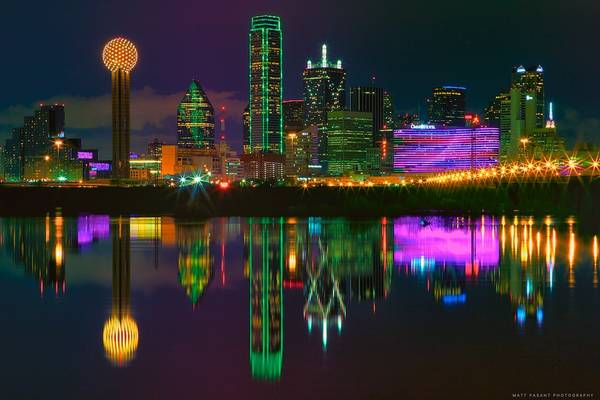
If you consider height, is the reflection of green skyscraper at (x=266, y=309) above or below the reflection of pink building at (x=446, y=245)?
below

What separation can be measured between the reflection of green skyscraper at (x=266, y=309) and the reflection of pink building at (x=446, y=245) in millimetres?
7020

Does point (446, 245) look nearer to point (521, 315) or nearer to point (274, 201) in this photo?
Answer: point (521, 315)

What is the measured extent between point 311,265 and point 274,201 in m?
77.1

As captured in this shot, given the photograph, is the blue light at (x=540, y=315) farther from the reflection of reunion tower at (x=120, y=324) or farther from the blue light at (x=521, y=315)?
the reflection of reunion tower at (x=120, y=324)

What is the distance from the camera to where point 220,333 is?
2312cm

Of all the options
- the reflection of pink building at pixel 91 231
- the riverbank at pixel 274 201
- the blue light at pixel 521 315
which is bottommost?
the blue light at pixel 521 315

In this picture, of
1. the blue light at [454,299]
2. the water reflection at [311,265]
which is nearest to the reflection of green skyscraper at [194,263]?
the water reflection at [311,265]

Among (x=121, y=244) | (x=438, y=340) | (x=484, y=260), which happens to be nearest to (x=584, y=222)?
(x=484, y=260)

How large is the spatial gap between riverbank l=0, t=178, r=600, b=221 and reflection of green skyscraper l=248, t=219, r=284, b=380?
51926 mm

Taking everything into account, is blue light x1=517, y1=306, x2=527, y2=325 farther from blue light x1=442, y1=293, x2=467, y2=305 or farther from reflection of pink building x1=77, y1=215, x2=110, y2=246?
reflection of pink building x1=77, y1=215, x2=110, y2=246

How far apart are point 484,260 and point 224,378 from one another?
1010 inches

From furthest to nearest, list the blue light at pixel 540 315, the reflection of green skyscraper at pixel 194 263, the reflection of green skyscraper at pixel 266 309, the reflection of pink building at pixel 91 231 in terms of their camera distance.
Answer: the reflection of pink building at pixel 91 231, the reflection of green skyscraper at pixel 194 263, the blue light at pixel 540 315, the reflection of green skyscraper at pixel 266 309

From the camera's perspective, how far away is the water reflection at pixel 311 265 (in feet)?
82.4

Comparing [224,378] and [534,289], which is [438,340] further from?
[534,289]
